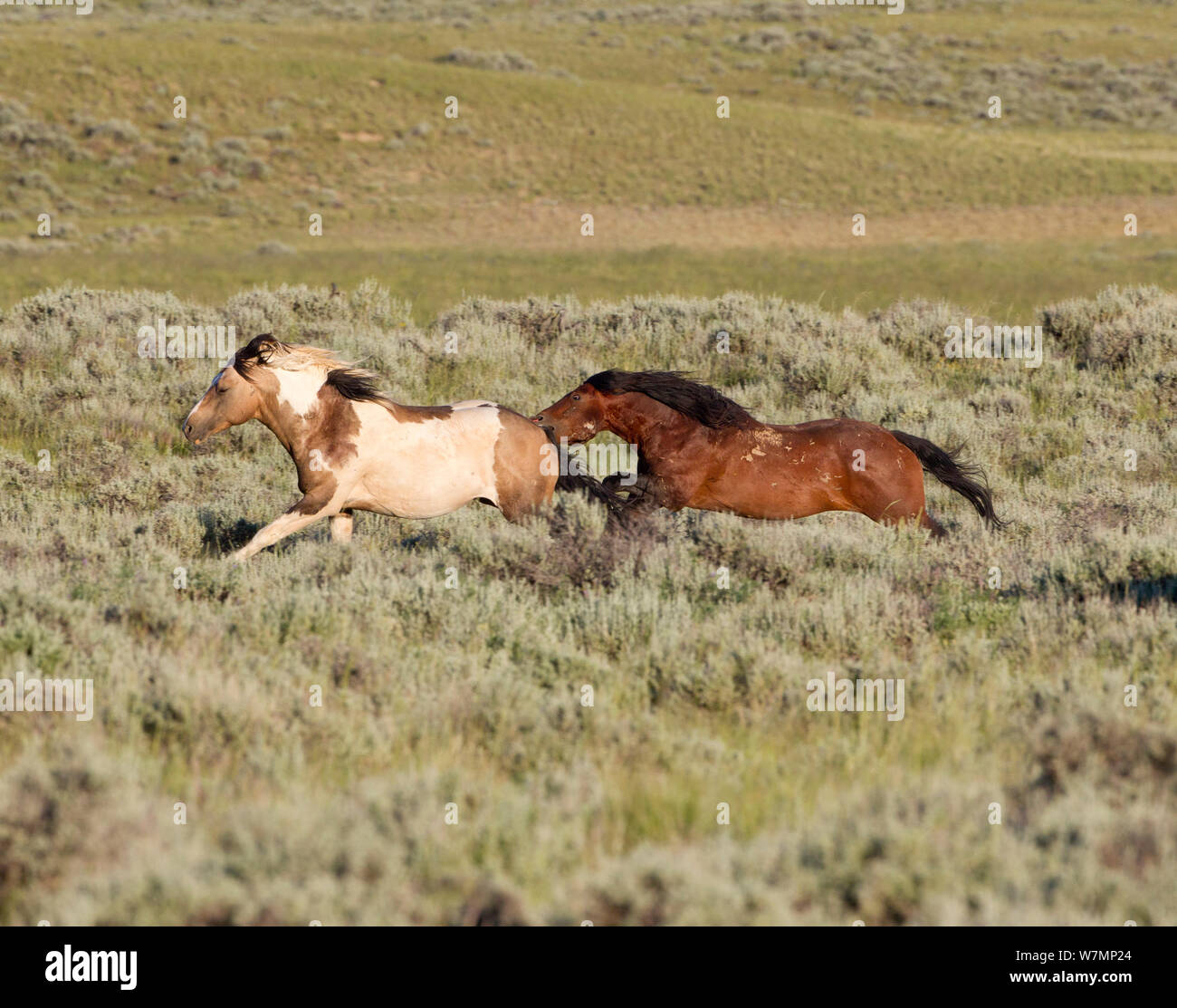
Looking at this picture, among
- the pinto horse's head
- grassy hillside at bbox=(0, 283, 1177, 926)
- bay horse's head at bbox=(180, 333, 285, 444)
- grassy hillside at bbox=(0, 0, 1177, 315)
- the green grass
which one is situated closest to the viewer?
grassy hillside at bbox=(0, 283, 1177, 926)

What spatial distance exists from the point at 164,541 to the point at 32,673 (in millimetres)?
3154

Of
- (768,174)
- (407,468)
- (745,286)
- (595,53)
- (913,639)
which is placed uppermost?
(595,53)

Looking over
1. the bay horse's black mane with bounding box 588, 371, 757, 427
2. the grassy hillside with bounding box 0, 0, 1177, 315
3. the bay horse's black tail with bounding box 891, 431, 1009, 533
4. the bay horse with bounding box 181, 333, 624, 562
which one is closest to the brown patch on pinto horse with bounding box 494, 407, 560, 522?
the bay horse with bounding box 181, 333, 624, 562

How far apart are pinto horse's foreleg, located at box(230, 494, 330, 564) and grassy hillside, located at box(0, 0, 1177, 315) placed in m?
13.5

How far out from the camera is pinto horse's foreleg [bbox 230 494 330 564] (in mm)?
7570

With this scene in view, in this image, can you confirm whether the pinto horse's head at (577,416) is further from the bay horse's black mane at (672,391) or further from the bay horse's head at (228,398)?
the bay horse's head at (228,398)

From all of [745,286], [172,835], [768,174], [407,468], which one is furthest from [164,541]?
[768,174]

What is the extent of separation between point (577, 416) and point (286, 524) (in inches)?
83.6

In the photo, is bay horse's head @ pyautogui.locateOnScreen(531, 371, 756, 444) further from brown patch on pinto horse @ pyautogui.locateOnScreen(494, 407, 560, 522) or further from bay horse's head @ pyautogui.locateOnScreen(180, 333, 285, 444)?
bay horse's head @ pyautogui.locateOnScreen(180, 333, 285, 444)

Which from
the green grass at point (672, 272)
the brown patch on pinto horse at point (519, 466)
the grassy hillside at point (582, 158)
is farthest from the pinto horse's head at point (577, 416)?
the green grass at point (672, 272)

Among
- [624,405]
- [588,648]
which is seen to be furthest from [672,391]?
[588,648]

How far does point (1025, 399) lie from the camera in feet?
45.3
